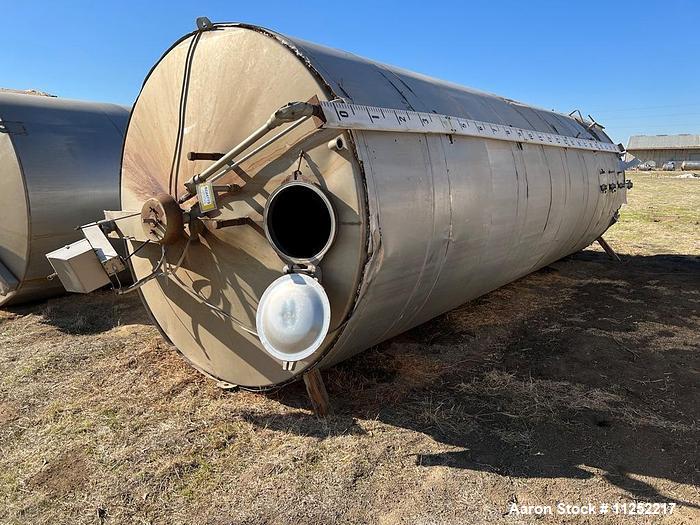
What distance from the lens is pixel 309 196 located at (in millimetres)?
3711

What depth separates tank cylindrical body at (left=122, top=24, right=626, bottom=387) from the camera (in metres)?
3.20

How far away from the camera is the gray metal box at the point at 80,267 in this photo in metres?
3.62

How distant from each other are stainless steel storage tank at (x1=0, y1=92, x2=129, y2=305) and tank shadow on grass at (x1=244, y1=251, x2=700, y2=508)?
3.90 meters

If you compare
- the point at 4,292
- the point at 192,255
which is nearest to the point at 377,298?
the point at 192,255

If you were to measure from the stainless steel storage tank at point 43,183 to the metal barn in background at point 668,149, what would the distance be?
62.7 m

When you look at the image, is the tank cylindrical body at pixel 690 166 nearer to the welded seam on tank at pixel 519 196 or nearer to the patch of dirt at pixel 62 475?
the welded seam on tank at pixel 519 196

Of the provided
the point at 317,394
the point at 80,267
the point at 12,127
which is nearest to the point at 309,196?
the point at 317,394

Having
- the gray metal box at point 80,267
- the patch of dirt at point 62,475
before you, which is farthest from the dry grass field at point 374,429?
the gray metal box at point 80,267

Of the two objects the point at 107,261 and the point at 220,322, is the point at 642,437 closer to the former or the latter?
the point at 220,322

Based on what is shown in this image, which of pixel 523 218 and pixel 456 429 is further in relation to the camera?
pixel 523 218

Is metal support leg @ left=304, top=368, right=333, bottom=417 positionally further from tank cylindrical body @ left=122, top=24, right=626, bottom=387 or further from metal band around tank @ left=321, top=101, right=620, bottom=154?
metal band around tank @ left=321, top=101, right=620, bottom=154

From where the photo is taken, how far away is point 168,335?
4418 millimetres

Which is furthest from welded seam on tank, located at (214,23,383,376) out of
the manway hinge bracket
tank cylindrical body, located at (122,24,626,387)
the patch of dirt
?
the manway hinge bracket

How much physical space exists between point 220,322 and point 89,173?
375cm
